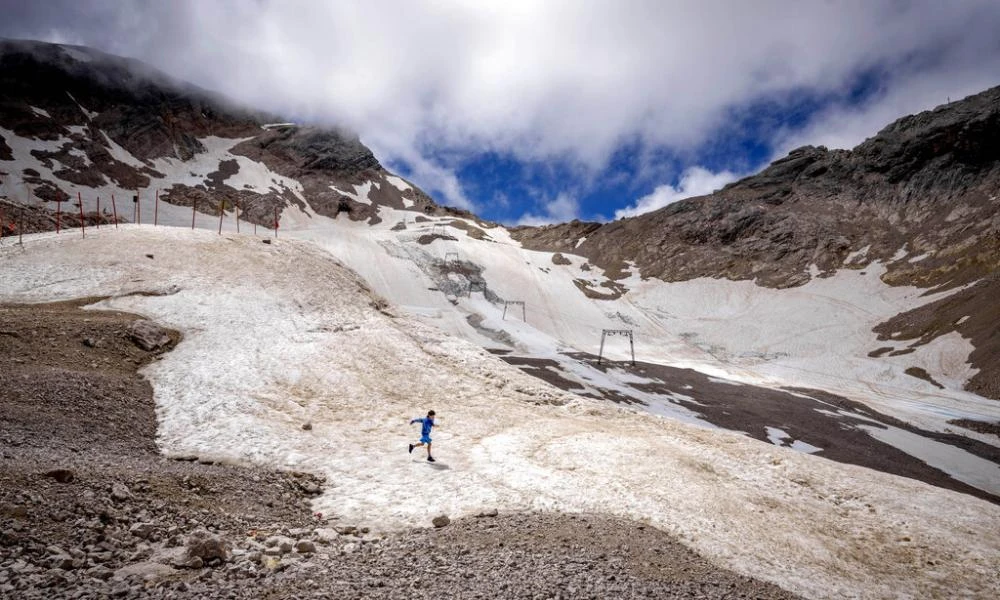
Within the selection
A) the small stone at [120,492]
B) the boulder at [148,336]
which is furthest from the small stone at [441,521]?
the boulder at [148,336]

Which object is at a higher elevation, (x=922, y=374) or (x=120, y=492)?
(x=120, y=492)

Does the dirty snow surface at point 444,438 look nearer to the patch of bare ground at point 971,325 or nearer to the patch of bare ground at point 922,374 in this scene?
the patch of bare ground at point 922,374

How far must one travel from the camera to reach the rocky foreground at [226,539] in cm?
670

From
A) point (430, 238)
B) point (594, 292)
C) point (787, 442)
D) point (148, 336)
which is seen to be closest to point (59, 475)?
point (148, 336)

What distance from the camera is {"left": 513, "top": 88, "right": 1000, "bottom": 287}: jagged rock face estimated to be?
104938 millimetres

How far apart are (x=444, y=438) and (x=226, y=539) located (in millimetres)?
Answer: 10339

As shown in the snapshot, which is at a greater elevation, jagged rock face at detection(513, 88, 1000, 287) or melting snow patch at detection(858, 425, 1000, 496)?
jagged rock face at detection(513, 88, 1000, 287)

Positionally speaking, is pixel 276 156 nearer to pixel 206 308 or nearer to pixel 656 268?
pixel 656 268

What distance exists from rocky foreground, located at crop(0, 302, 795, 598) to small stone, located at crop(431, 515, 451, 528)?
0.02 m

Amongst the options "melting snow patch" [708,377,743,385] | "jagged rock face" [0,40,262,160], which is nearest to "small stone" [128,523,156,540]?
"melting snow patch" [708,377,743,385]

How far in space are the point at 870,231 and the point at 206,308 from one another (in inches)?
5669

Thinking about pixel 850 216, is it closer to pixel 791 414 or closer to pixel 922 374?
pixel 922 374

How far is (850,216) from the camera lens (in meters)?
127

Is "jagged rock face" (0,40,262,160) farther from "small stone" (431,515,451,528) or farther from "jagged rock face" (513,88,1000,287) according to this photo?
"small stone" (431,515,451,528)
